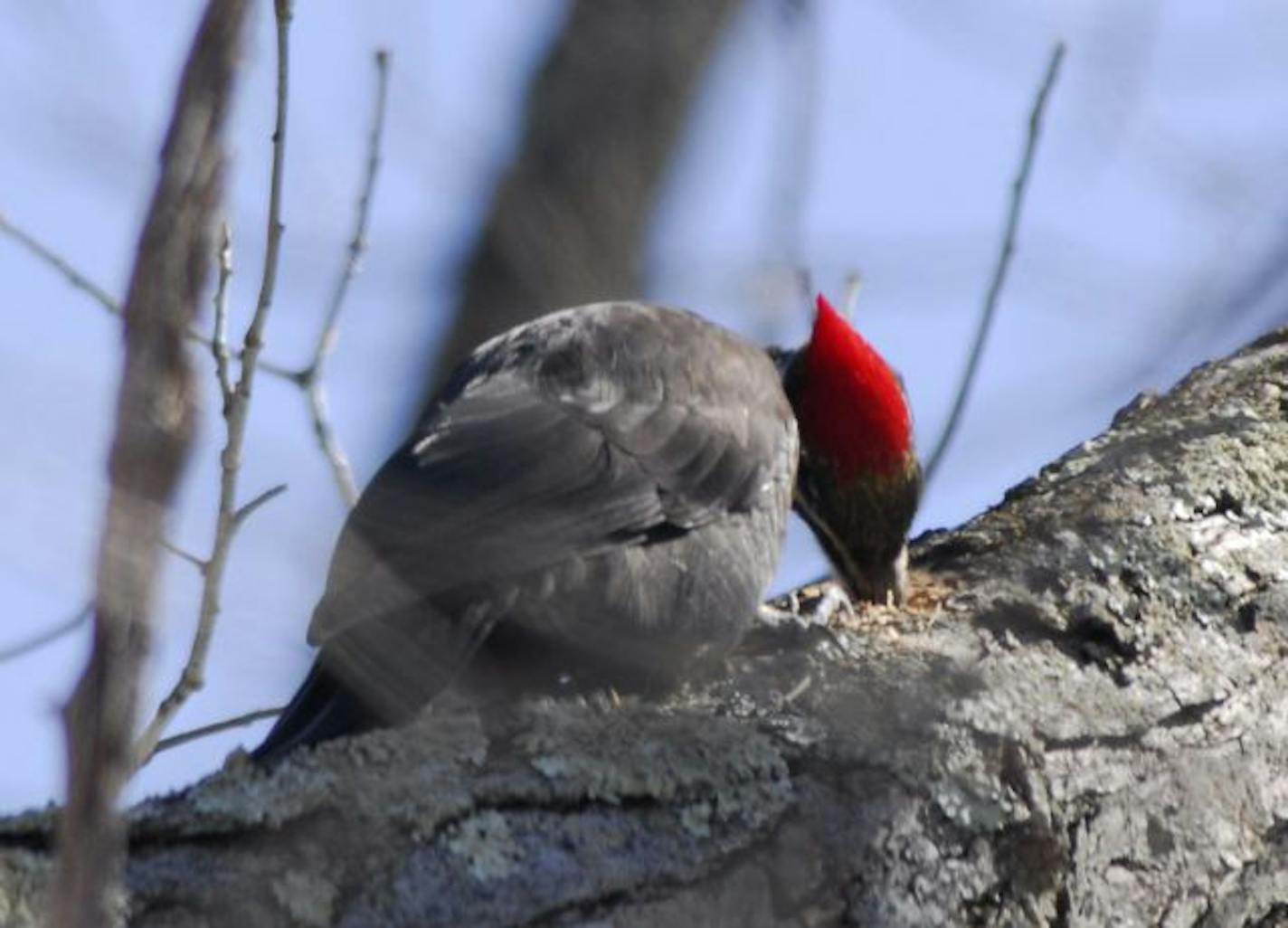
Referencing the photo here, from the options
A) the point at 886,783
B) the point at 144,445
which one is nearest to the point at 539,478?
the point at 886,783

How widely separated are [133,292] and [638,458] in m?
2.99

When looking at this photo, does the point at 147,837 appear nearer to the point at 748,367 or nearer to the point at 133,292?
the point at 133,292

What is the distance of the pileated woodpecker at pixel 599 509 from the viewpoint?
338 cm

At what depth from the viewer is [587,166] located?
3.88 meters

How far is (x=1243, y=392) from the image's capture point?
3959 millimetres

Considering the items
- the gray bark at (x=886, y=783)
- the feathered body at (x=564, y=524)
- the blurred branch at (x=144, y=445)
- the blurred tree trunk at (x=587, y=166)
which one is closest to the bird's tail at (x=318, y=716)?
the feathered body at (x=564, y=524)

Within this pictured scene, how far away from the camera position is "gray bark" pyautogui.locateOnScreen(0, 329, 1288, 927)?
2.35 meters

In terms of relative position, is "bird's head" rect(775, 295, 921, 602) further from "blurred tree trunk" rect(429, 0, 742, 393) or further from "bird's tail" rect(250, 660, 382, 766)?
"bird's tail" rect(250, 660, 382, 766)

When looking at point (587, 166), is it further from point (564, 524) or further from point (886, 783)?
point (886, 783)

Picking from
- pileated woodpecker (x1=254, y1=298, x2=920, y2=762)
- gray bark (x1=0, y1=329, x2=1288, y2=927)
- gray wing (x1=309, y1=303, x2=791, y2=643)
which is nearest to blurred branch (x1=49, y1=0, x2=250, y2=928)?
gray bark (x1=0, y1=329, x2=1288, y2=927)

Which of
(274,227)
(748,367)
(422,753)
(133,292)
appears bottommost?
(133,292)

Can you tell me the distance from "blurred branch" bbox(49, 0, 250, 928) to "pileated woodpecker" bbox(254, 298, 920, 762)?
1842mm

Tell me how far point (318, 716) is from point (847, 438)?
182cm

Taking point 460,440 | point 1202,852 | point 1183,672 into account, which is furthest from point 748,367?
point 1202,852
